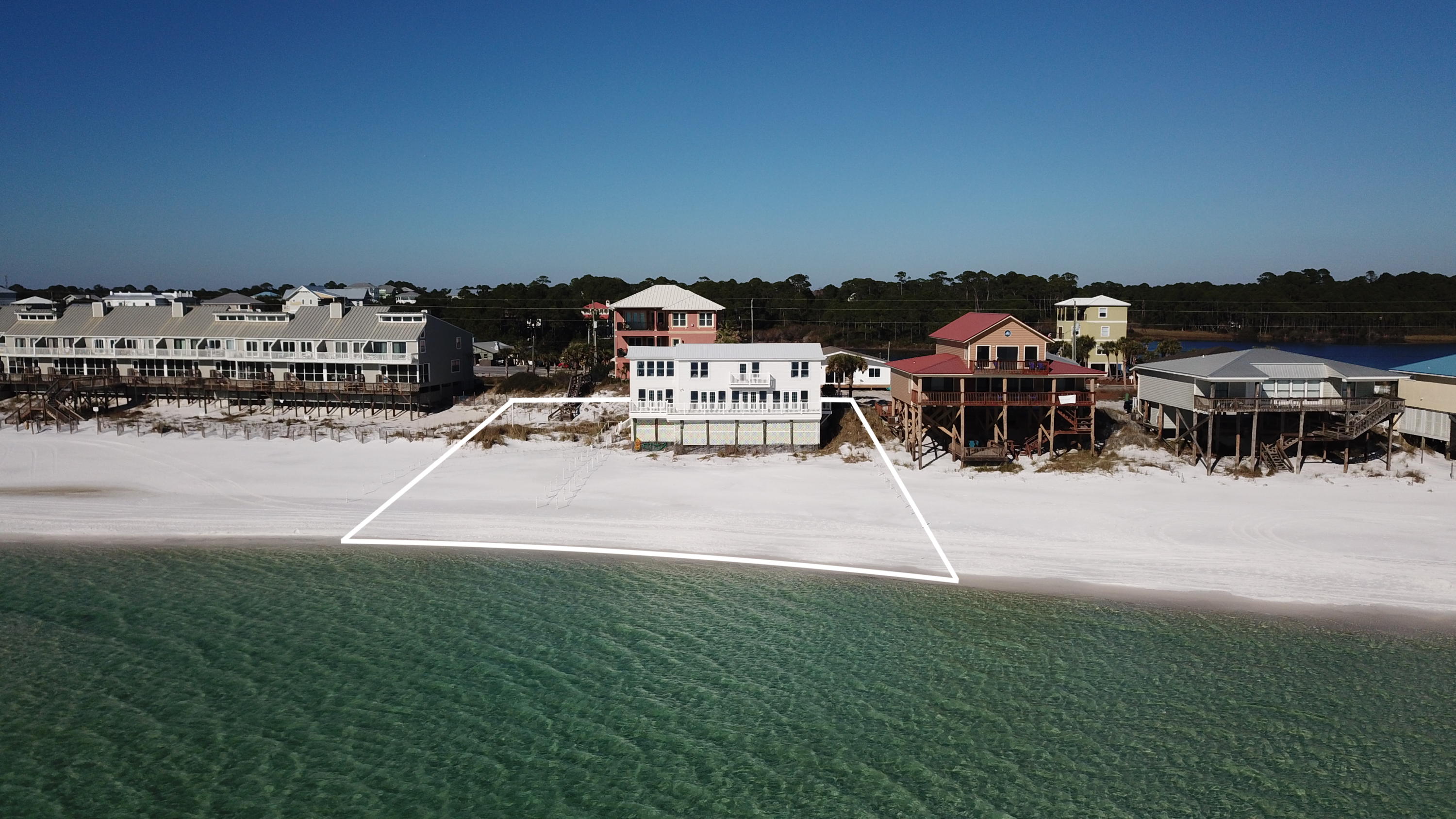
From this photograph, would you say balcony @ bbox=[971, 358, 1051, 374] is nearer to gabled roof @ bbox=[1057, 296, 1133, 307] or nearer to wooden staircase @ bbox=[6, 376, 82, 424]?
gabled roof @ bbox=[1057, 296, 1133, 307]


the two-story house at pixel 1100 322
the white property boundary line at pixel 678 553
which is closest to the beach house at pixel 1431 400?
the two-story house at pixel 1100 322

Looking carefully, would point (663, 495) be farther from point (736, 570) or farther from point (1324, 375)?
point (1324, 375)

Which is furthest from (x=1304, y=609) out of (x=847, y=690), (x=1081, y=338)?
(x=1081, y=338)

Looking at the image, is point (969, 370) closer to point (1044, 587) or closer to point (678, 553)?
point (1044, 587)

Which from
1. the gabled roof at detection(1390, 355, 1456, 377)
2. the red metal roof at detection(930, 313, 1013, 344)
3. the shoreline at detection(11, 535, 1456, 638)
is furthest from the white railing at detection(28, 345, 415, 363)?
the gabled roof at detection(1390, 355, 1456, 377)

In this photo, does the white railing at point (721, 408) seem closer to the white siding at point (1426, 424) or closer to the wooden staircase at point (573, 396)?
the wooden staircase at point (573, 396)

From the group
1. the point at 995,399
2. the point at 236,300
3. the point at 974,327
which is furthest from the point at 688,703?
the point at 236,300
